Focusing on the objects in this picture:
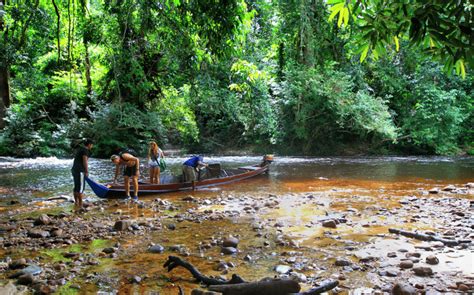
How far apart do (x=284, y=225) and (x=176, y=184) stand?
5.15 metres

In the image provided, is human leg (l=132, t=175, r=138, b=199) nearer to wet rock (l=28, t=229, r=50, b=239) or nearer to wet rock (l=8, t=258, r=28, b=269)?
wet rock (l=28, t=229, r=50, b=239)

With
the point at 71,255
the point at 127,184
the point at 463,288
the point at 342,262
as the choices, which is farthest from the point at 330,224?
the point at 127,184

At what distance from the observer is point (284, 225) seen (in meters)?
6.74

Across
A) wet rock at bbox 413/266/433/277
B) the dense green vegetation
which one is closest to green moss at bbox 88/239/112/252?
wet rock at bbox 413/266/433/277

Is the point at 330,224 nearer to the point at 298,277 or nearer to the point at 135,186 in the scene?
the point at 298,277

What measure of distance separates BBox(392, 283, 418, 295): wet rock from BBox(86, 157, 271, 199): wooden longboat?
7.56m

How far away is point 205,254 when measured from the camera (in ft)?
16.8

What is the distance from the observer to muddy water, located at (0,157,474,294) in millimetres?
4246

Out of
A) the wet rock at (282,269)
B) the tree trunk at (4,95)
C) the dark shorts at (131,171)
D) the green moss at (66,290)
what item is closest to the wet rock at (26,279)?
the green moss at (66,290)

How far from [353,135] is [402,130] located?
285cm

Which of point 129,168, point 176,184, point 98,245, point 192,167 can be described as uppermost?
point 129,168

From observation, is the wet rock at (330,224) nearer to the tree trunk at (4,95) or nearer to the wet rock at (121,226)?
the wet rock at (121,226)

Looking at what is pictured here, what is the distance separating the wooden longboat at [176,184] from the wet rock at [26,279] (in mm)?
5323

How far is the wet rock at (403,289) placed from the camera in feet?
11.6
